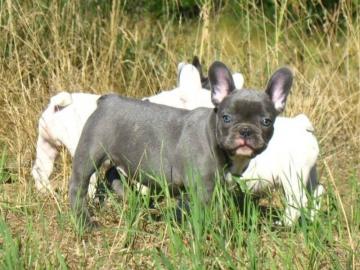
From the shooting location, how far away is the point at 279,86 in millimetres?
5523

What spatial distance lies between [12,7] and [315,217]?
3511 mm

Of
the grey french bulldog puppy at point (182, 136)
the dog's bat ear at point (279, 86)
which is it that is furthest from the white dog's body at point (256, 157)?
the dog's bat ear at point (279, 86)

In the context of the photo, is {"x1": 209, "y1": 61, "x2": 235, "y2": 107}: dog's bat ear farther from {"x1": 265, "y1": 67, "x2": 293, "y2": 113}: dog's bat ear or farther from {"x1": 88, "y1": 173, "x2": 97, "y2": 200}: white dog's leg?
{"x1": 88, "y1": 173, "x2": 97, "y2": 200}: white dog's leg

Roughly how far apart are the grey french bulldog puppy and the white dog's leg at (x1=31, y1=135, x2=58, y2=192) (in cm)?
56

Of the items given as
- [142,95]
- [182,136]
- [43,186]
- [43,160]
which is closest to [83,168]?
[43,186]

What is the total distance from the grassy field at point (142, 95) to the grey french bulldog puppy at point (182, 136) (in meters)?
0.19

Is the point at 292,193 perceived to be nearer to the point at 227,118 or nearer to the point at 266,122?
the point at 266,122

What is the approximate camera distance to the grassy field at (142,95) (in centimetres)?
482

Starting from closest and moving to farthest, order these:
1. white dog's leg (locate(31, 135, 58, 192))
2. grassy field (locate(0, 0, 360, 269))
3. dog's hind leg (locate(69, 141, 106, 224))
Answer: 1. grassy field (locate(0, 0, 360, 269))
2. dog's hind leg (locate(69, 141, 106, 224))
3. white dog's leg (locate(31, 135, 58, 192))

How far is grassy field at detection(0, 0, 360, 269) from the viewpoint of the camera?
4.82 metres

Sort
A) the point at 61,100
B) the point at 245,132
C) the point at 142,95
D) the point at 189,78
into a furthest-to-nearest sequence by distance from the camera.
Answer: the point at 142,95
the point at 189,78
the point at 61,100
the point at 245,132

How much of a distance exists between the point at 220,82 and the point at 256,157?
1.94ft

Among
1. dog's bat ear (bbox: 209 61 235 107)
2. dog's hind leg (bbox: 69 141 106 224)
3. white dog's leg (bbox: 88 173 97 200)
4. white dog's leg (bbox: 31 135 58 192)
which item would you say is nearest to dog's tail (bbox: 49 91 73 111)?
white dog's leg (bbox: 31 135 58 192)

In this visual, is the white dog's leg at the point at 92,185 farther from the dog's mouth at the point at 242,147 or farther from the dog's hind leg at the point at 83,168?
Result: the dog's mouth at the point at 242,147
